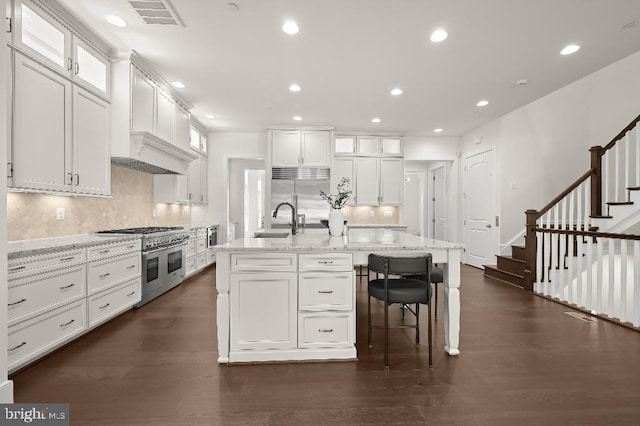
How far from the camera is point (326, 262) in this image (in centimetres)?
242

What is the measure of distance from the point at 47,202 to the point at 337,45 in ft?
11.1

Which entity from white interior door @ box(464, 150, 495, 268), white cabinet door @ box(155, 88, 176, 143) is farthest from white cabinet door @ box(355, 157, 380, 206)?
white cabinet door @ box(155, 88, 176, 143)

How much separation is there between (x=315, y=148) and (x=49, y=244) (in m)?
4.60

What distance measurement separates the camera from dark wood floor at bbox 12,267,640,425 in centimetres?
177

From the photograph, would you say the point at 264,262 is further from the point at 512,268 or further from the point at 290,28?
the point at 512,268

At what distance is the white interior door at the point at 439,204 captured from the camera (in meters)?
7.88

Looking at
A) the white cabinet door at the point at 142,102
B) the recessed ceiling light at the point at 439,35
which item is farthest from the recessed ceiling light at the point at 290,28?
the white cabinet door at the point at 142,102

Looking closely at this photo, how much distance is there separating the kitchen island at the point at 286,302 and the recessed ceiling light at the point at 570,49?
10.2 ft

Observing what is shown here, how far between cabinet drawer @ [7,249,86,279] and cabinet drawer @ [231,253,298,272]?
1.47 meters

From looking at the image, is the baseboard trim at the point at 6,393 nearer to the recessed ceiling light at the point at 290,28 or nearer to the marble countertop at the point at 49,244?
the marble countertop at the point at 49,244

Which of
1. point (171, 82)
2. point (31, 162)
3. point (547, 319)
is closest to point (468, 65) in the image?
point (547, 319)

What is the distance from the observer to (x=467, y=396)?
1.95 metres

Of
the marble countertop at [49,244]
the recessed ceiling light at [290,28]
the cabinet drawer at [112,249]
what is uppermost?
the recessed ceiling light at [290,28]

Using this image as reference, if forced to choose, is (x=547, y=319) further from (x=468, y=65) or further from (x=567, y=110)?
(x=567, y=110)
